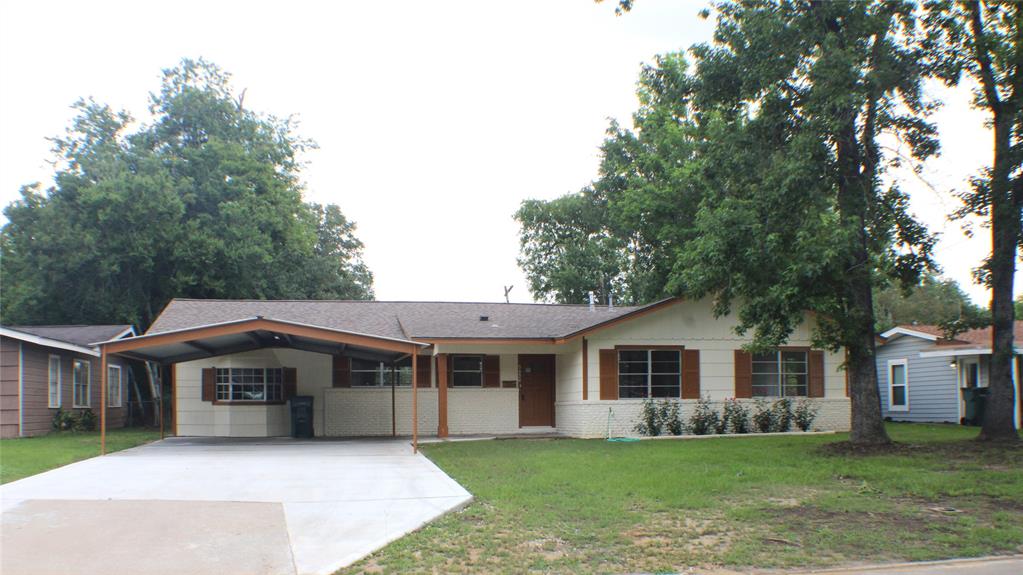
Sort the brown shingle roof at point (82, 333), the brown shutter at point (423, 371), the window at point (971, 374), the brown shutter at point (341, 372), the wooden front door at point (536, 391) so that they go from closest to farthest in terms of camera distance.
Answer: the brown shutter at point (341, 372)
the brown shutter at point (423, 371)
the wooden front door at point (536, 391)
the window at point (971, 374)
the brown shingle roof at point (82, 333)

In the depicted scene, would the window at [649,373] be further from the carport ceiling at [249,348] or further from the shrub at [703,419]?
the carport ceiling at [249,348]

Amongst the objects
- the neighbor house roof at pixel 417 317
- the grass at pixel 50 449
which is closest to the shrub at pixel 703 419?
the neighbor house roof at pixel 417 317

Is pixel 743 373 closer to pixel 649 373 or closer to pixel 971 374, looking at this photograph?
pixel 649 373

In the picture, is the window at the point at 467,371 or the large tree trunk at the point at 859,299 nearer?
the large tree trunk at the point at 859,299

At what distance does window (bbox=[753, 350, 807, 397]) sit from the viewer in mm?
20641

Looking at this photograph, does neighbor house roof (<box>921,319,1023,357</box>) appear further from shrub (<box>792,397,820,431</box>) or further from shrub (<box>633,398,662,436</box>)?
shrub (<box>633,398,662,436</box>)

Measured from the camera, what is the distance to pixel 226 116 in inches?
1276

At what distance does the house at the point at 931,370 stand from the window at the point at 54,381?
2402cm

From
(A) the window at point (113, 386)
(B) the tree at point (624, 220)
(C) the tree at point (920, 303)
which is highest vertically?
(B) the tree at point (624, 220)

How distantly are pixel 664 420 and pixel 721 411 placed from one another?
1.53 m

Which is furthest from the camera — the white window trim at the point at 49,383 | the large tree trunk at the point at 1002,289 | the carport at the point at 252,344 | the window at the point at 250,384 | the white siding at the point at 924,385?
the white siding at the point at 924,385

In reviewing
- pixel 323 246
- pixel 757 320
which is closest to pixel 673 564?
pixel 757 320

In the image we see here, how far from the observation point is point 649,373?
20.0m

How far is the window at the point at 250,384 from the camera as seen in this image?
20.6 metres
